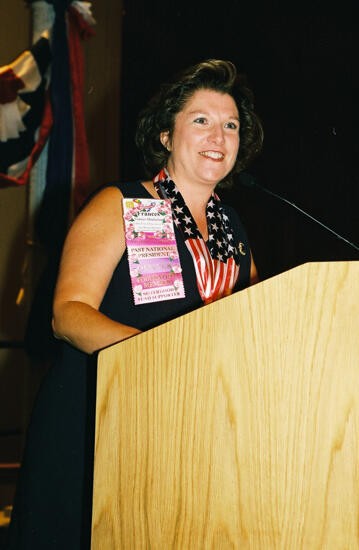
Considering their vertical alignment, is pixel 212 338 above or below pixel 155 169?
below

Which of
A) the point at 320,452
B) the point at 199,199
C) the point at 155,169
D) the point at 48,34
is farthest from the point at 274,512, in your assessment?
the point at 48,34

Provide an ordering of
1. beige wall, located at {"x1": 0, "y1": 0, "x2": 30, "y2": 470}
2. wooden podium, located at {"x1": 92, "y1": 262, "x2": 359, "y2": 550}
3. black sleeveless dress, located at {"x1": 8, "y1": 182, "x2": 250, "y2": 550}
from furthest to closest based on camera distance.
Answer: beige wall, located at {"x1": 0, "y1": 0, "x2": 30, "y2": 470}, black sleeveless dress, located at {"x1": 8, "y1": 182, "x2": 250, "y2": 550}, wooden podium, located at {"x1": 92, "y1": 262, "x2": 359, "y2": 550}

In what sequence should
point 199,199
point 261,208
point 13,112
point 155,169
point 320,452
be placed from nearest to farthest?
point 320,452
point 199,199
point 155,169
point 13,112
point 261,208

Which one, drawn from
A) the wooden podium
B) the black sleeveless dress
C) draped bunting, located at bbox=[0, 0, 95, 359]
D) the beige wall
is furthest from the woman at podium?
the beige wall

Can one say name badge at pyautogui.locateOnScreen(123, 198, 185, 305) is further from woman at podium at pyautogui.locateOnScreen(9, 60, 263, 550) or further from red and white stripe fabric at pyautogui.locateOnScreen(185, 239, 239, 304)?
red and white stripe fabric at pyautogui.locateOnScreen(185, 239, 239, 304)

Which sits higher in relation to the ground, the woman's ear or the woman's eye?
the woman's eye

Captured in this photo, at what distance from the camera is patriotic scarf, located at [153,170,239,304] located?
1389 mm

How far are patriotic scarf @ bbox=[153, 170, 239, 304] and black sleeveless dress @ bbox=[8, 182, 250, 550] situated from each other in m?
0.13

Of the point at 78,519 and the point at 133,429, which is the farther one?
the point at 78,519

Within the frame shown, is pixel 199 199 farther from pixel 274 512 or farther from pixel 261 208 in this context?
pixel 261 208

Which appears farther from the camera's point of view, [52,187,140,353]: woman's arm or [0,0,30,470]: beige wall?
[0,0,30,470]: beige wall

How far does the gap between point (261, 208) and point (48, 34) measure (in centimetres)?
166

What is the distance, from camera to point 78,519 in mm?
1109

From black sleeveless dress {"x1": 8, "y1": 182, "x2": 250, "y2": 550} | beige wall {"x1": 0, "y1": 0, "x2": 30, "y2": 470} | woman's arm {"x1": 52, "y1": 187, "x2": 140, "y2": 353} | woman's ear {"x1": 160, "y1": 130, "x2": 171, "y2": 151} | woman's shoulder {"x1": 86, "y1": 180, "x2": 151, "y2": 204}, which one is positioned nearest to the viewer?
woman's arm {"x1": 52, "y1": 187, "x2": 140, "y2": 353}
